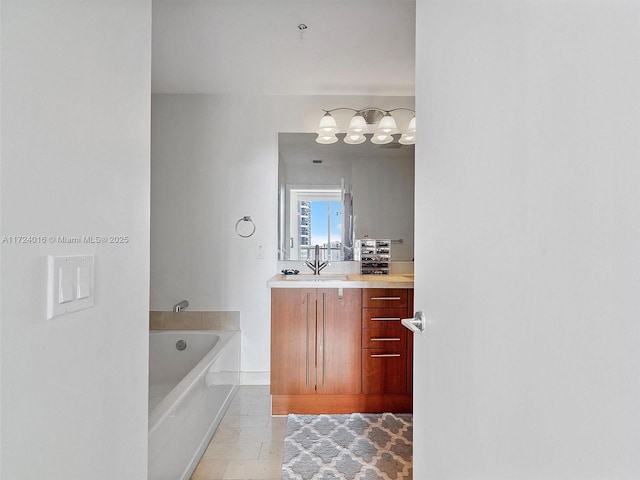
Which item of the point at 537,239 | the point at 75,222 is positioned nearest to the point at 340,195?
the point at 75,222

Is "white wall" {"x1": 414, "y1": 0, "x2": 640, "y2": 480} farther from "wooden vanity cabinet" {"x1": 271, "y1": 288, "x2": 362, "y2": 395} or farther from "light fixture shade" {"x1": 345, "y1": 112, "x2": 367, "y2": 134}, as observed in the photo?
"light fixture shade" {"x1": 345, "y1": 112, "x2": 367, "y2": 134}

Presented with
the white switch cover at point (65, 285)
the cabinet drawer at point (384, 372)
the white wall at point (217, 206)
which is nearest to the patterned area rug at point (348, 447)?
the cabinet drawer at point (384, 372)

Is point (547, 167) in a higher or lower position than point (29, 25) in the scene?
lower

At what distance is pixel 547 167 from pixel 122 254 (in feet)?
3.04

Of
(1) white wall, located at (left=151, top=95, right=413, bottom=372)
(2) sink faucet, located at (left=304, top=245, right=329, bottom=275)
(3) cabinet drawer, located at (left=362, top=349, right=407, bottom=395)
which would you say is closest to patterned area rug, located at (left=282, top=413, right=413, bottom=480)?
(3) cabinet drawer, located at (left=362, top=349, right=407, bottom=395)

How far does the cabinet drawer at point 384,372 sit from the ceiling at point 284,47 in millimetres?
2015

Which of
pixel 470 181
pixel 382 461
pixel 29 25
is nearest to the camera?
pixel 29 25

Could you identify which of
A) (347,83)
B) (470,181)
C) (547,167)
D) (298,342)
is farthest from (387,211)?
(547,167)

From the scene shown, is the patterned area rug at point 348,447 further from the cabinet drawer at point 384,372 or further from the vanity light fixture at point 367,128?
the vanity light fixture at point 367,128

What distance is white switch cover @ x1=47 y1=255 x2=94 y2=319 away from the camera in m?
0.71

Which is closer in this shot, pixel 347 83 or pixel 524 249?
pixel 524 249

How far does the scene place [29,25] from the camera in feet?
2.17

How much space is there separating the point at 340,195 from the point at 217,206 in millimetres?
1049

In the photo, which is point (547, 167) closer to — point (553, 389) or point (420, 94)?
point (553, 389)
